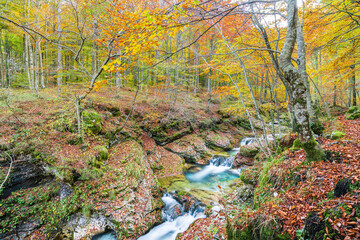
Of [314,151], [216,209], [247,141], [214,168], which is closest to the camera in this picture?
[314,151]

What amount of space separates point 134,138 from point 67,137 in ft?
12.8

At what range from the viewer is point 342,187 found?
242cm

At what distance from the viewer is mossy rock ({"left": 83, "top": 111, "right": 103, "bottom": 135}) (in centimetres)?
775

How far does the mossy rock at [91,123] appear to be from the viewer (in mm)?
7747

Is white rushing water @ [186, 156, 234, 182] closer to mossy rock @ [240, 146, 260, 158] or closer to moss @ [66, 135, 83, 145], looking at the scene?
mossy rock @ [240, 146, 260, 158]

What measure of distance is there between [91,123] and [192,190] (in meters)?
6.28

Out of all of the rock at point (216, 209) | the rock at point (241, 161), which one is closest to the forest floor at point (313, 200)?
the rock at point (216, 209)

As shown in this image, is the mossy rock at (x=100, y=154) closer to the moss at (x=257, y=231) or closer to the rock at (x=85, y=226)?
the rock at (x=85, y=226)

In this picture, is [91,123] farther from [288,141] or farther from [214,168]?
[288,141]

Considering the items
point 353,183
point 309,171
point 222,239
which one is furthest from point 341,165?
point 222,239

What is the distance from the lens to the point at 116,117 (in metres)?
10.6

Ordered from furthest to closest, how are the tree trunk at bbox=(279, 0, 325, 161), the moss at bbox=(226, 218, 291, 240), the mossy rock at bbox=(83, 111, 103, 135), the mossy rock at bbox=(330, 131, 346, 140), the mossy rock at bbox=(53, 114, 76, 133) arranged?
the mossy rock at bbox=(83, 111, 103, 135)
the mossy rock at bbox=(53, 114, 76, 133)
the mossy rock at bbox=(330, 131, 346, 140)
the tree trunk at bbox=(279, 0, 325, 161)
the moss at bbox=(226, 218, 291, 240)

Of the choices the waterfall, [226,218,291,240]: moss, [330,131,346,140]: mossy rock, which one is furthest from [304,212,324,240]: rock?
the waterfall

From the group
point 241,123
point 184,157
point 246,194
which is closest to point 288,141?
point 246,194
